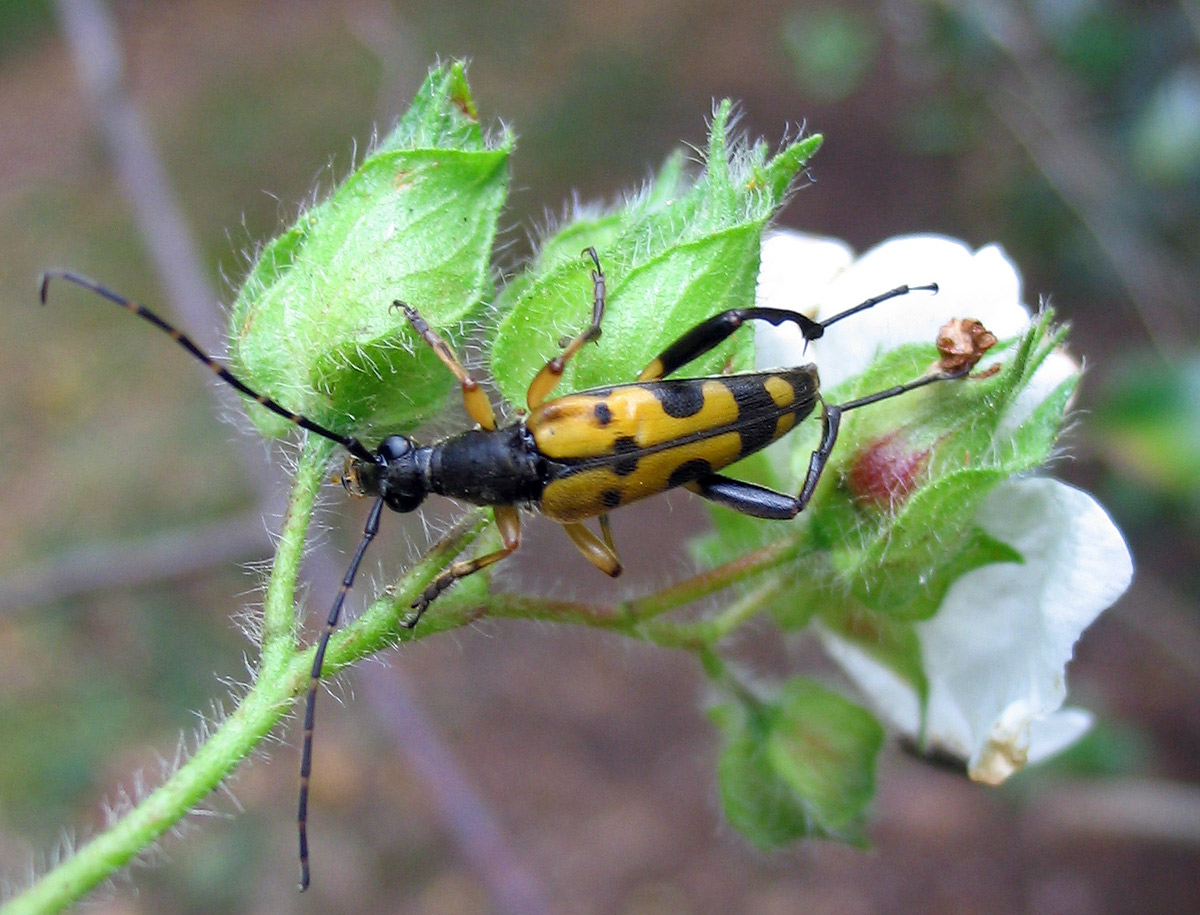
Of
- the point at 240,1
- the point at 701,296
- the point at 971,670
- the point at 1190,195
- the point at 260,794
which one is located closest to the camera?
the point at 701,296

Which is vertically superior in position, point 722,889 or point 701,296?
point 701,296

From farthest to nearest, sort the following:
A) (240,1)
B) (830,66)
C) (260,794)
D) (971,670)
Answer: (240,1) < (830,66) < (260,794) < (971,670)

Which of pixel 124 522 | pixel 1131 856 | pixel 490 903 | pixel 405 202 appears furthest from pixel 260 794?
pixel 405 202

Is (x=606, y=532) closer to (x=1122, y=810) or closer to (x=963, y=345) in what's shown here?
(x=963, y=345)

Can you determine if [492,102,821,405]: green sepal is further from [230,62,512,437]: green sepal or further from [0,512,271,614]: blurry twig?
[0,512,271,614]: blurry twig

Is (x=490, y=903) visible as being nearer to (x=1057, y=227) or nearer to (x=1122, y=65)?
(x=1057, y=227)

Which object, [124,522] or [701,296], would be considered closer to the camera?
[701,296]

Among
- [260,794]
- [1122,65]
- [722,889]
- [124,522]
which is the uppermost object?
[1122,65]

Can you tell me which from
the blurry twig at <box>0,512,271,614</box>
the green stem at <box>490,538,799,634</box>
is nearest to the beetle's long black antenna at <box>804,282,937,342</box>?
the green stem at <box>490,538,799,634</box>
